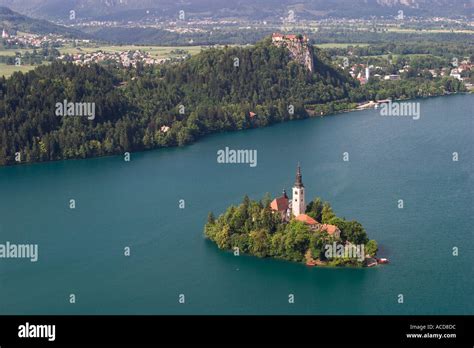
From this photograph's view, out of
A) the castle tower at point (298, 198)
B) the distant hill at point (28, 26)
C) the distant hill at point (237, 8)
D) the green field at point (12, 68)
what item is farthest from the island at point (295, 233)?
the distant hill at point (237, 8)

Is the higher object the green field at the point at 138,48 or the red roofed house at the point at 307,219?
the green field at the point at 138,48

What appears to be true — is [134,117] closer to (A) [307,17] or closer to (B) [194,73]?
(B) [194,73]

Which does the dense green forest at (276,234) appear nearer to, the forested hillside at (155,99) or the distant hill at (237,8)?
the forested hillside at (155,99)

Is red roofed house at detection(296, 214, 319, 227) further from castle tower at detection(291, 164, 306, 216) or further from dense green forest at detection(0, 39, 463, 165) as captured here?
dense green forest at detection(0, 39, 463, 165)

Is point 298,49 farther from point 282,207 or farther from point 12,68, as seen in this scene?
point 282,207

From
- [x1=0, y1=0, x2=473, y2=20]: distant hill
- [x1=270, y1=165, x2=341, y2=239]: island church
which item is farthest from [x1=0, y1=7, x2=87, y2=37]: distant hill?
[x1=270, y1=165, x2=341, y2=239]: island church
